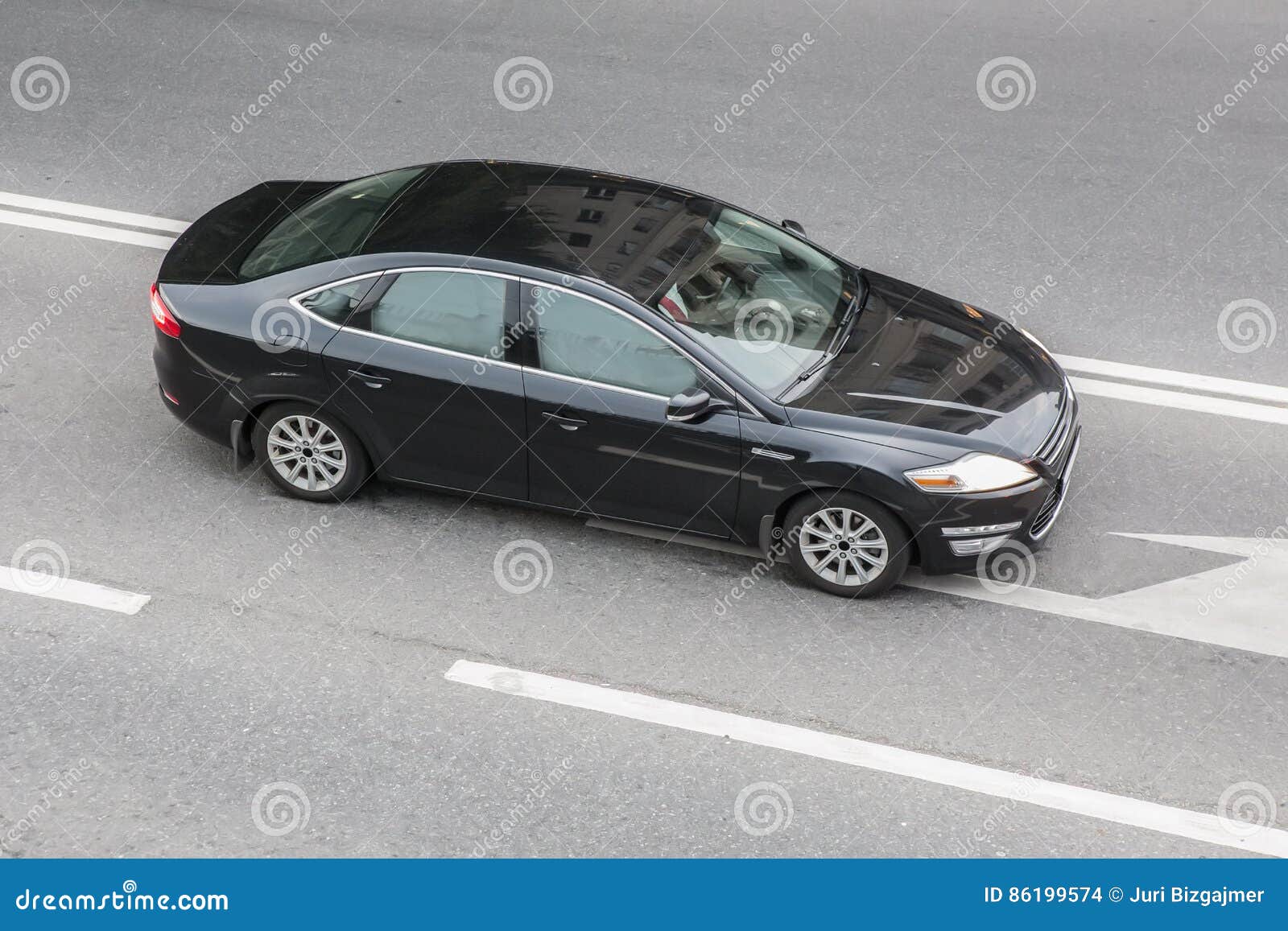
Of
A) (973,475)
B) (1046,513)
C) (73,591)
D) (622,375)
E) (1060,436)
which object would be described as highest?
(1060,436)

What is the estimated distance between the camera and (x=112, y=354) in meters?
8.41

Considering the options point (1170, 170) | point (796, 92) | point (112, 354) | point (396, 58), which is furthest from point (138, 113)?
point (1170, 170)

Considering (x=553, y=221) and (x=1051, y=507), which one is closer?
(x=1051, y=507)

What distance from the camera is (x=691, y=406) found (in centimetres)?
643

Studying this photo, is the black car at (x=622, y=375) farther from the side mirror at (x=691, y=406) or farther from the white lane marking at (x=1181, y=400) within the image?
the white lane marking at (x=1181, y=400)

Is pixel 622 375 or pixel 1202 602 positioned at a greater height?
pixel 1202 602

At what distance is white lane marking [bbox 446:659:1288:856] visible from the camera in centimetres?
554

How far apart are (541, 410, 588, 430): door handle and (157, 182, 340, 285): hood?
6.38 ft

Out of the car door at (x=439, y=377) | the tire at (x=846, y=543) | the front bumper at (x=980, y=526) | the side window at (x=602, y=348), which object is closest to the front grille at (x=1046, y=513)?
the front bumper at (x=980, y=526)

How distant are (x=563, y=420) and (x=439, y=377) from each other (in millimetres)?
687

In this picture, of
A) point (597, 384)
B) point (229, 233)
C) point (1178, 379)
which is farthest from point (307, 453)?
point (1178, 379)

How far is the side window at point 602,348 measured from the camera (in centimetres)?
654

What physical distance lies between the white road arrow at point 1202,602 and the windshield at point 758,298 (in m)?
1.35

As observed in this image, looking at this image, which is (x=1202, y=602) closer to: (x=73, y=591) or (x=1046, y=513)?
(x=1046, y=513)
